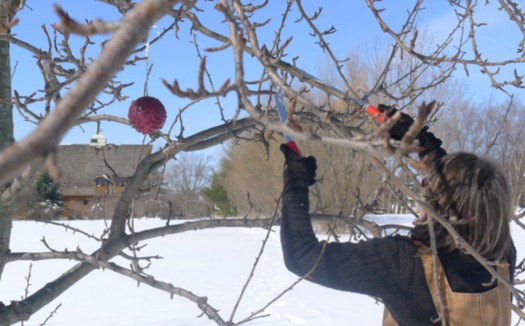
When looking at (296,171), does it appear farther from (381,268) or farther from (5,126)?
(5,126)

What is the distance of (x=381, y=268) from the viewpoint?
5.25 ft

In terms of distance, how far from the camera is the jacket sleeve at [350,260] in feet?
5.23

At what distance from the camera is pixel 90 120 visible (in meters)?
2.22

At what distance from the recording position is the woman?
1572mm

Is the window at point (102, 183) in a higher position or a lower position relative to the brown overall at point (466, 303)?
higher

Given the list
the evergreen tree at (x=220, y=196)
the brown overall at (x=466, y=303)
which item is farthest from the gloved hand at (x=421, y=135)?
the evergreen tree at (x=220, y=196)

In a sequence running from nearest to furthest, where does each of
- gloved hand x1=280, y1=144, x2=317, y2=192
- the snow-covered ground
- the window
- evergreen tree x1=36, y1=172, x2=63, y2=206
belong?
gloved hand x1=280, y1=144, x2=317, y2=192, the window, the snow-covered ground, evergreen tree x1=36, y1=172, x2=63, y2=206

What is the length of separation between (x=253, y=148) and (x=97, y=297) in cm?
1033

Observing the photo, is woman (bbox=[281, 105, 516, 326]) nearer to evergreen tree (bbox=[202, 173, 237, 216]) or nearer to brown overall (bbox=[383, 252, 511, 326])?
brown overall (bbox=[383, 252, 511, 326])

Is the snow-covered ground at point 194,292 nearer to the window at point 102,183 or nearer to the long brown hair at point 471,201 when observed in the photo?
the window at point 102,183

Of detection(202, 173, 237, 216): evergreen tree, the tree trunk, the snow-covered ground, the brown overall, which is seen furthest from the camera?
detection(202, 173, 237, 216): evergreen tree

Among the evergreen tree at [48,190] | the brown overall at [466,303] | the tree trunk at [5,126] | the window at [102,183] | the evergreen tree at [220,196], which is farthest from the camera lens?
the evergreen tree at [220,196]

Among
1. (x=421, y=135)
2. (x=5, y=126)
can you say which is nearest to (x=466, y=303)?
(x=421, y=135)

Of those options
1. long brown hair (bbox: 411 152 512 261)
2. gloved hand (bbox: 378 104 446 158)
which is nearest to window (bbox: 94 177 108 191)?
gloved hand (bbox: 378 104 446 158)
